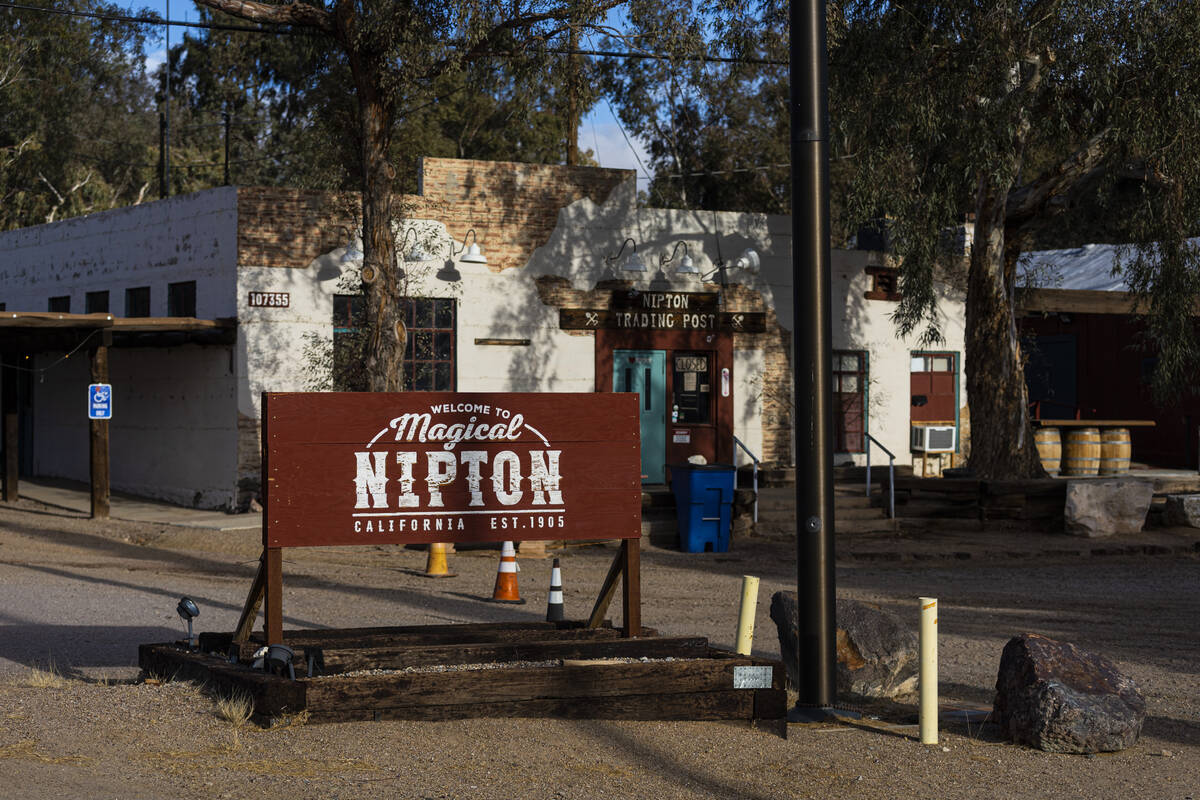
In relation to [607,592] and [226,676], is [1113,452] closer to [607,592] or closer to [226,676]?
[607,592]

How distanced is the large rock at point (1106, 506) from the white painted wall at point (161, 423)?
41.3 feet

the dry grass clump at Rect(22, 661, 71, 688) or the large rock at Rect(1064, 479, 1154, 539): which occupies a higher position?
the large rock at Rect(1064, 479, 1154, 539)

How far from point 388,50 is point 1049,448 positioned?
1457cm

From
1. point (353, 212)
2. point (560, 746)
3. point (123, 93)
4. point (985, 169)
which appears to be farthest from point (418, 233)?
point (123, 93)

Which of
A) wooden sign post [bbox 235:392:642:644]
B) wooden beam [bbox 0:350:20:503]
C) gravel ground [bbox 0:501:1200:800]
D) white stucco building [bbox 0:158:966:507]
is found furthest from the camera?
wooden beam [bbox 0:350:20:503]

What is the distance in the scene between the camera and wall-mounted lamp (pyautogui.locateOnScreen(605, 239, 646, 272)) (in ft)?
71.0

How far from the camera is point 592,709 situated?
7660 mm

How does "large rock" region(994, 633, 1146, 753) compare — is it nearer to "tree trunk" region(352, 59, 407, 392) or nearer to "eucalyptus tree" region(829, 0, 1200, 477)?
"tree trunk" region(352, 59, 407, 392)

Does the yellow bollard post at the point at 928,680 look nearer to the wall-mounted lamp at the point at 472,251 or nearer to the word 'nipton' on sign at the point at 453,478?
the word 'nipton' on sign at the point at 453,478

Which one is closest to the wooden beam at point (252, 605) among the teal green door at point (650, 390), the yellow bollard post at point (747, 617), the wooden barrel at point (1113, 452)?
the yellow bollard post at point (747, 617)

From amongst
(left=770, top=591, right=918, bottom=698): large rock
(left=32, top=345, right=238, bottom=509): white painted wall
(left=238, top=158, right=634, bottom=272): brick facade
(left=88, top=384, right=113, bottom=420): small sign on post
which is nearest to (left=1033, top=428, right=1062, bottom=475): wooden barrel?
(left=238, top=158, right=634, bottom=272): brick facade

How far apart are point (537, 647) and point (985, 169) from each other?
43.8ft

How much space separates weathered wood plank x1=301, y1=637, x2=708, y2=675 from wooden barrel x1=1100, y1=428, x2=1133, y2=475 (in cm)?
1931

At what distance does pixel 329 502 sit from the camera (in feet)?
26.8
